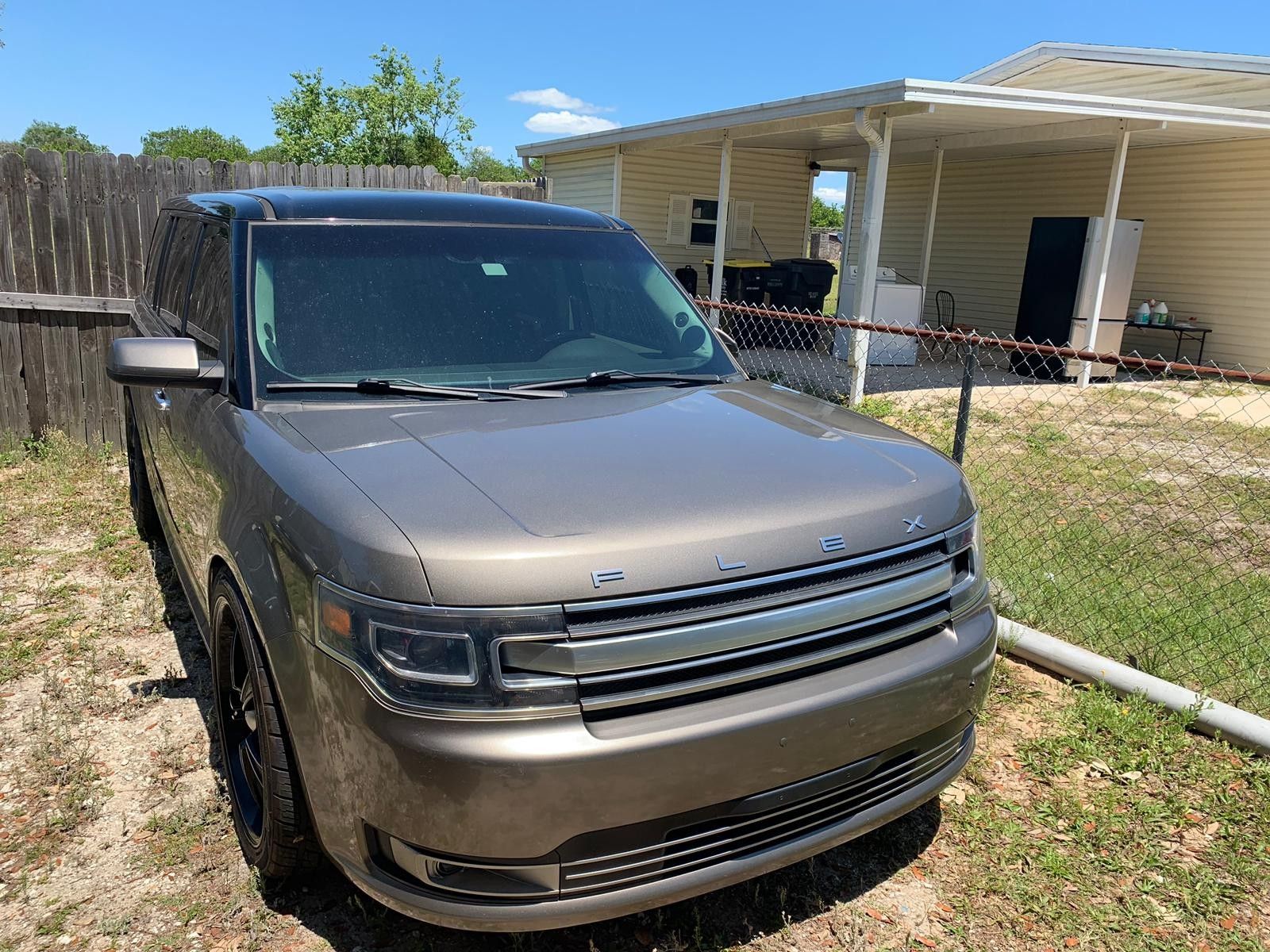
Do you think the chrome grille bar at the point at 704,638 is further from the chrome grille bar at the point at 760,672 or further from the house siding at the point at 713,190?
the house siding at the point at 713,190

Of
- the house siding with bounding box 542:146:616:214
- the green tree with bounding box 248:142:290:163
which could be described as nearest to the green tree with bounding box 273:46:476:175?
the green tree with bounding box 248:142:290:163

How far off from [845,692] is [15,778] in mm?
2806

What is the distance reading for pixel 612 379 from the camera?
3123 mm

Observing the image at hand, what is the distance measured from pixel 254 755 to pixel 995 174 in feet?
58.2

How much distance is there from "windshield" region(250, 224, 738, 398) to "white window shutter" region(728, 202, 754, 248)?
49.7 ft

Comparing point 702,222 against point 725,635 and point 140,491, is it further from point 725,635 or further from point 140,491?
point 725,635

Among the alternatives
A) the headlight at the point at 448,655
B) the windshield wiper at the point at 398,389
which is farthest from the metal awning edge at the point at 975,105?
the headlight at the point at 448,655

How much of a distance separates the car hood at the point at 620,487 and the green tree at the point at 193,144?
70978mm

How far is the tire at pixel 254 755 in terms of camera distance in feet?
7.47

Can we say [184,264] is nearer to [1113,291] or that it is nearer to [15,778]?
[15,778]

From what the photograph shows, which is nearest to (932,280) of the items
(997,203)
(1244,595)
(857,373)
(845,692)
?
(997,203)

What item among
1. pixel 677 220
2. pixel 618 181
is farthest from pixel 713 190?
pixel 618 181

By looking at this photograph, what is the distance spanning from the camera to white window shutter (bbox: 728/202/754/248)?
18156 millimetres

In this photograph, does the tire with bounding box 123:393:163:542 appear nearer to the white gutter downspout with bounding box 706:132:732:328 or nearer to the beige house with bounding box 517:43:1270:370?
Answer: the beige house with bounding box 517:43:1270:370
